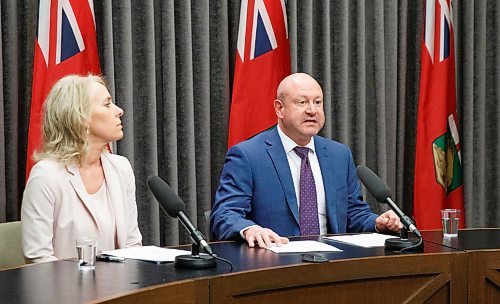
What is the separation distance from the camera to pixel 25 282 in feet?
7.16

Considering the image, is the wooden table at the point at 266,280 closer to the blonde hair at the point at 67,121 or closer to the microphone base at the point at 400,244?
the microphone base at the point at 400,244

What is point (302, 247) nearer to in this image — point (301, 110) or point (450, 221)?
point (450, 221)

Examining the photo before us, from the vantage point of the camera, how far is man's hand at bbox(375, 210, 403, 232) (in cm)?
320

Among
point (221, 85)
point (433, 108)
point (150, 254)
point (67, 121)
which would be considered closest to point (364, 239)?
point (150, 254)

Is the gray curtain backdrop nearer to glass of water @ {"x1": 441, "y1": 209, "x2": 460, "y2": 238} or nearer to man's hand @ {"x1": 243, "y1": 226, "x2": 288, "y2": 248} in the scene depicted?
man's hand @ {"x1": 243, "y1": 226, "x2": 288, "y2": 248}

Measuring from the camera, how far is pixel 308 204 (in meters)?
3.51

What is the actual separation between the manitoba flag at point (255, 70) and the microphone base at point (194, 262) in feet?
6.51

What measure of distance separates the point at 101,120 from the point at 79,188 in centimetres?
30

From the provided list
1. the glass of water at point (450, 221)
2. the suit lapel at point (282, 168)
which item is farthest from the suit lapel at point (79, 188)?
the glass of water at point (450, 221)

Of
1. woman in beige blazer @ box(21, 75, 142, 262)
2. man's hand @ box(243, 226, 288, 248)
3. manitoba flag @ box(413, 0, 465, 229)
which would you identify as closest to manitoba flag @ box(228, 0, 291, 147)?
manitoba flag @ box(413, 0, 465, 229)

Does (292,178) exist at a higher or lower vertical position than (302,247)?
higher

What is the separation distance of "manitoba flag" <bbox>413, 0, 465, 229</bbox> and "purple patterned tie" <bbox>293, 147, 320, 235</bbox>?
1.70 m

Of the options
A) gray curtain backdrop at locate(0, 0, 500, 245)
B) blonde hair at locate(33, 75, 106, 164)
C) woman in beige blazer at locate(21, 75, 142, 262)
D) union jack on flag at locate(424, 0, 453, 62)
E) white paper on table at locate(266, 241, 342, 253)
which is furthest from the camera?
union jack on flag at locate(424, 0, 453, 62)

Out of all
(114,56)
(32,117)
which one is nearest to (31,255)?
(32,117)
